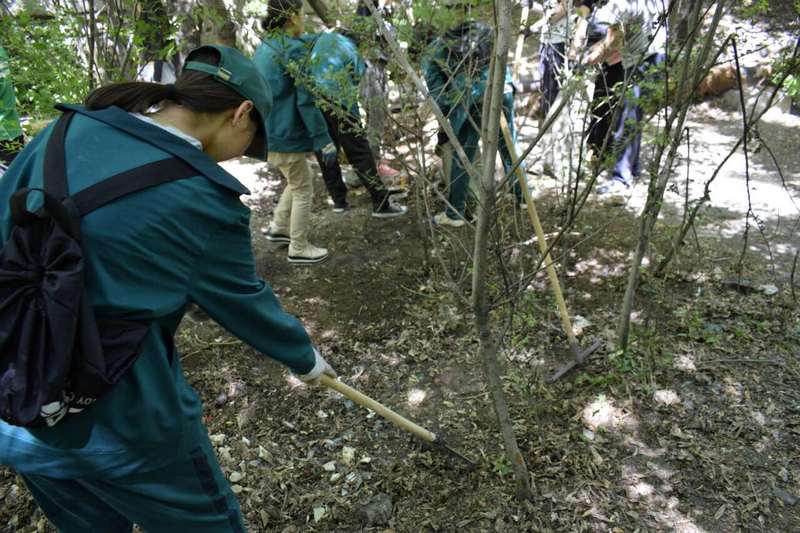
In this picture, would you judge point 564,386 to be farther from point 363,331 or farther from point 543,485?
point 363,331

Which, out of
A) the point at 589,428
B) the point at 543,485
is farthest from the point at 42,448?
the point at 589,428

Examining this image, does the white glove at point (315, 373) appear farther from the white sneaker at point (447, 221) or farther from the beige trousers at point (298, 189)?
the white sneaker at point (447, 221)

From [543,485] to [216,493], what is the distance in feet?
5.36

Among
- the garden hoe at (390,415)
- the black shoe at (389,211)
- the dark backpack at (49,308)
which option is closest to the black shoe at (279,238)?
the black shoe at (389,211)

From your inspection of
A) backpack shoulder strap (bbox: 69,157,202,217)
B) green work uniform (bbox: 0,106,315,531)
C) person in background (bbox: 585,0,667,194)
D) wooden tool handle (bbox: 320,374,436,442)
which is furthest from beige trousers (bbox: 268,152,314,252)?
backpack shoulder strap (bbox: 69,157,202,217)

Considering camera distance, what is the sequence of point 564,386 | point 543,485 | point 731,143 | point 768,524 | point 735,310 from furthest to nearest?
point 731,143
point 735,310
point 564,386
point 543,485
point 768,524

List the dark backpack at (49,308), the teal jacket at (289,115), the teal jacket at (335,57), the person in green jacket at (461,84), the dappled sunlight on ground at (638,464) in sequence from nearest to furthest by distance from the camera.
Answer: the dark backpack at (49,308)
the dappled sunlight on ground at (638,464)
the person in green jacket at (461,84)
the teal jacket at (335,57)
the teal jacket at (289,115)

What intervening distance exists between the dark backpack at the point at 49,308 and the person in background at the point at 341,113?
5.76 ft

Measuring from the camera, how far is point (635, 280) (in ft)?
10.2

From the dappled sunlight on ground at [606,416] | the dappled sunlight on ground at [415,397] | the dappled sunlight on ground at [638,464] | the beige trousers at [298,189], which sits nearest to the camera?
the dappled sunlight on ground at [638,464]

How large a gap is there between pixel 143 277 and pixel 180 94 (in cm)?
54

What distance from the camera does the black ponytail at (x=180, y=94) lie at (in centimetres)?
154

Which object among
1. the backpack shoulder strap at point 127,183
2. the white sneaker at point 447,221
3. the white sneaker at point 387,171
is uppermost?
the backpack shoulder strap at point 127,183

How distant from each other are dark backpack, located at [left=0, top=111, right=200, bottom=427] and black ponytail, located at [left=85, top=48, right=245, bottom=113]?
0.28m
